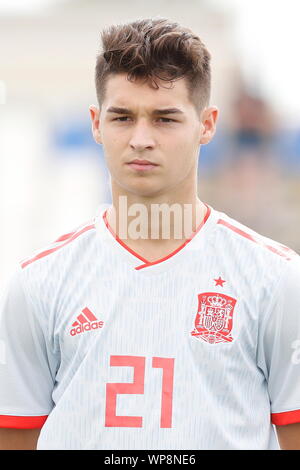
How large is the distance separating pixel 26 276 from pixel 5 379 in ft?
1.13

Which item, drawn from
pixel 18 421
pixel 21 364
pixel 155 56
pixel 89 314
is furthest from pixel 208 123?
pixel 18 421

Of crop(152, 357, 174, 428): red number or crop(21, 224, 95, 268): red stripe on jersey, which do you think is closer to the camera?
crop(152, 357, 174, 428): red number

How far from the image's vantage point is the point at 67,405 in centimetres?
270

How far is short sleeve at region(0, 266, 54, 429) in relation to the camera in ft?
9.16

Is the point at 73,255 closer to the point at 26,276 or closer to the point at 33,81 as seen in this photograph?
the point at 26,276

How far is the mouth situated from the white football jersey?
0.31 meters

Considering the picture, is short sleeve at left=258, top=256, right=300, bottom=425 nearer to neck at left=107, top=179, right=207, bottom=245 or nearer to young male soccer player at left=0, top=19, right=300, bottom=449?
young male soccer player at left=0, top=19, right=300, bottom=449

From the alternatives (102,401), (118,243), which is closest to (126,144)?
(118,243)

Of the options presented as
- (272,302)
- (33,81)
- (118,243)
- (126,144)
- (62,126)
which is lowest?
(272,302)

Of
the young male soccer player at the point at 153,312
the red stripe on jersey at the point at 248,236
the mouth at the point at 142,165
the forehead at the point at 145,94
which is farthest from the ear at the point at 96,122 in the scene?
the red stripe on jersey at the point at 248,236

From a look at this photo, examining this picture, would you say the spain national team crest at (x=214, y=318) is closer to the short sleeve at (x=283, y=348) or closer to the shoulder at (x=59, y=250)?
the short sleeve at (x=283, y=348)

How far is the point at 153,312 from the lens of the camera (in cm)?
272

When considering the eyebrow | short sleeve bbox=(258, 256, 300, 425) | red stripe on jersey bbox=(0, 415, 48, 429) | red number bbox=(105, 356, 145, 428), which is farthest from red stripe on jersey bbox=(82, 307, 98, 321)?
the eyebrow

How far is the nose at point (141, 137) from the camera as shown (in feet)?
8.66
